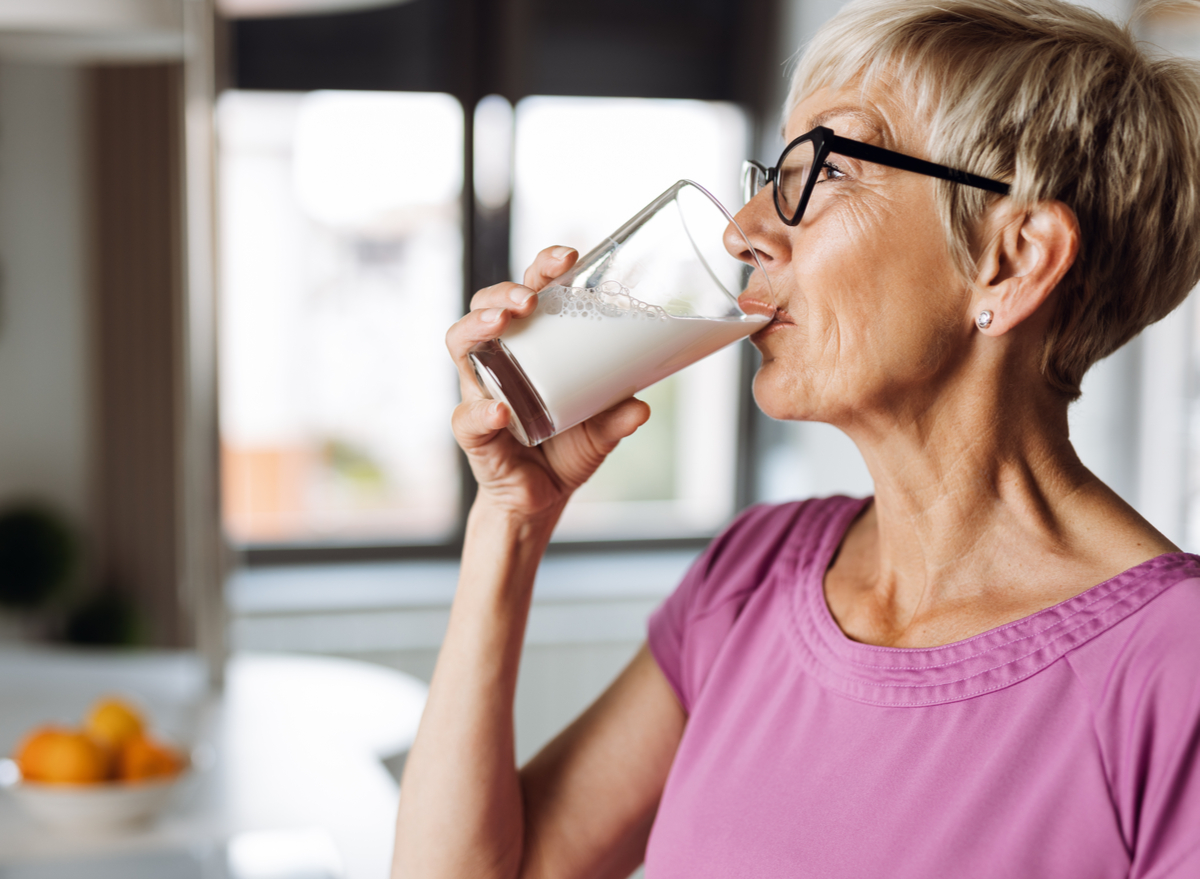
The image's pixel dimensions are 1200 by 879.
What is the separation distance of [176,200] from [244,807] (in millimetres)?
2234

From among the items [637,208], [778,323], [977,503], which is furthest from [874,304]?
[637,208]

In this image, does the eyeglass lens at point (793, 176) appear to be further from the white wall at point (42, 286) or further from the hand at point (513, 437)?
the white wall at point (42, 286)

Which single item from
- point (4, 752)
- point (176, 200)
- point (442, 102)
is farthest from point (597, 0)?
point (4, 752)

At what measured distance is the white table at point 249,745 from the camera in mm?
1342

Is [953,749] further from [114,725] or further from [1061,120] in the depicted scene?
[114,725]

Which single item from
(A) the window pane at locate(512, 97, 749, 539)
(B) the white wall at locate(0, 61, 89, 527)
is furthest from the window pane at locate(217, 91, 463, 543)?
(B) the white wall at locate(0, 61, 89, 527)

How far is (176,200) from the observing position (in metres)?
3.18

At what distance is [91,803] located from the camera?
1.33 meters

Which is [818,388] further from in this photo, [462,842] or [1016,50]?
[462,842]

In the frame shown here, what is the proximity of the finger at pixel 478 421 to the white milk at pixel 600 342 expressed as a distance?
0.08 meters

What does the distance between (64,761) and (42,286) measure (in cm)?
211

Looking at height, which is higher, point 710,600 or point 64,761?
point 710,600

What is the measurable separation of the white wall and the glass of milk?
2.62m

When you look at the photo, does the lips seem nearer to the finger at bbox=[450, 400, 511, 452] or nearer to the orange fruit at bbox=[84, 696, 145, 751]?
the finger at bbox=[450, 400, 511, 452]
